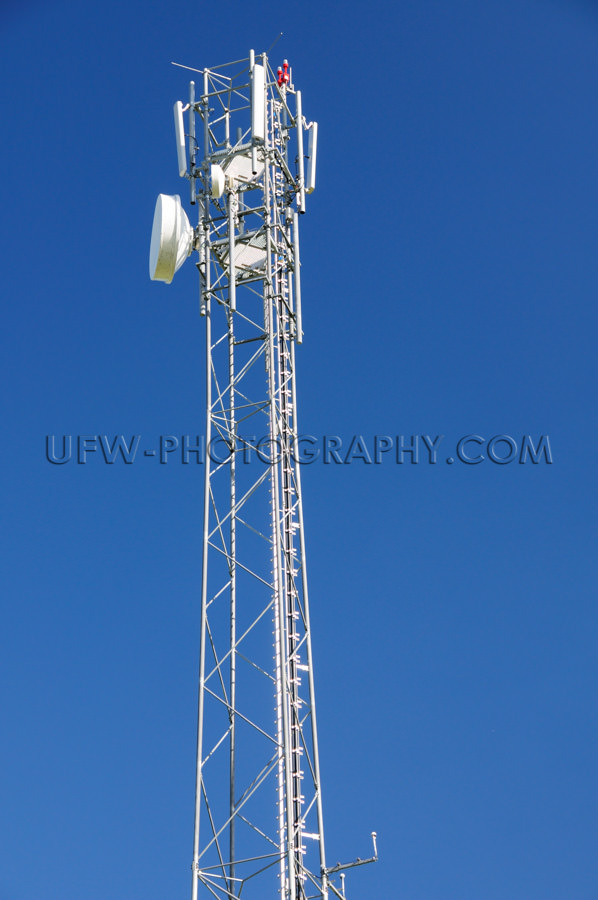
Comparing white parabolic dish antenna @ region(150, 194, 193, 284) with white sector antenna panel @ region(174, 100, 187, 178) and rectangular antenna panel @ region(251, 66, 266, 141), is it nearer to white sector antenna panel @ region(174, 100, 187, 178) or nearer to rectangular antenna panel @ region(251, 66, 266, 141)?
white sector antenna panel @ region(174, 100, 187, 178)

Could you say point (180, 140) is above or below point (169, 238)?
above

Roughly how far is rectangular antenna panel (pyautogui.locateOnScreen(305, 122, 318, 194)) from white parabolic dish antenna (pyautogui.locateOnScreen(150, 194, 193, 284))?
106 inches

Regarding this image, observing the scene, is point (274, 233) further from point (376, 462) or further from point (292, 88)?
point (376, 462)

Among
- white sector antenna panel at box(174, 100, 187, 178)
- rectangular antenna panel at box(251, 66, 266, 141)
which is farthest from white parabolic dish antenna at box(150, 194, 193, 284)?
rectangular antenna panel at box(251, 66, 266, 141)

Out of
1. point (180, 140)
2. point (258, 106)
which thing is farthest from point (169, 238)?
point (258, 106)

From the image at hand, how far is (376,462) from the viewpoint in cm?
2605

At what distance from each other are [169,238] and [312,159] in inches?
140

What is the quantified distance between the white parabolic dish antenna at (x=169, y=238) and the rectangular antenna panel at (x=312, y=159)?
2687 mm

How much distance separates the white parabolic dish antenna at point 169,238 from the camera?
22156 mm

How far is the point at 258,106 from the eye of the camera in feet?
71.9

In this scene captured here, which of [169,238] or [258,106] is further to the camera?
[169,238]

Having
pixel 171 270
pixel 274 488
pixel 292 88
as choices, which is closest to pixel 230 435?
pixel 274 488

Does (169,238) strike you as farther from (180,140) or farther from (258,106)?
(258,106)

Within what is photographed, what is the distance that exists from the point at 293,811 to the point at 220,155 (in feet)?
43.5
